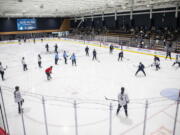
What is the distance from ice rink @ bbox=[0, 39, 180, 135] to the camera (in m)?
5.54

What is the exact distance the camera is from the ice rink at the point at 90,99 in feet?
18.2

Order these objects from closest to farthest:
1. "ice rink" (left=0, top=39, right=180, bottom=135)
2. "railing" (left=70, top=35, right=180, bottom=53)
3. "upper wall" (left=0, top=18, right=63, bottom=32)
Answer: "ice rink" (left=0, top=39, right=180, bottom=135), "railing" (left=70, top=35, right=180, bottom=53), "upper wall" (left=0, top=18, right=63, bottom=32)

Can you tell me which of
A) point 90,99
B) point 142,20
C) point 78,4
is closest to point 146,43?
point 142,20

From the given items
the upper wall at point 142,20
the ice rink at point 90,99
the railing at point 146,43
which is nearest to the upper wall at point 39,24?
the upper wall at point 142,20

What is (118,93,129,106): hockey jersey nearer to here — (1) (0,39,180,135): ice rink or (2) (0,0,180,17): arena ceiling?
(1) (0,39,180,135): ice rink

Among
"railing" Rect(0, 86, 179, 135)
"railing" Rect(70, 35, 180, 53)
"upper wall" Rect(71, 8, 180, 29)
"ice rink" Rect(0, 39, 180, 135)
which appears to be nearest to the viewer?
"railing" Rect(0, 86, 179, 135)

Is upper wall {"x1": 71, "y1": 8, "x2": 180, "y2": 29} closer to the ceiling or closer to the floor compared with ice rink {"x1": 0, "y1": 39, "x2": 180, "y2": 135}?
closer to the ceiling

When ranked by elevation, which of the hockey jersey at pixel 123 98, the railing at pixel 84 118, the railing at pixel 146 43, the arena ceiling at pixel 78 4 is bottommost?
the railing at pixel 84 118

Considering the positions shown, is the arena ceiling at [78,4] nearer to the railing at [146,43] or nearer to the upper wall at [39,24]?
the railing at [146,43]

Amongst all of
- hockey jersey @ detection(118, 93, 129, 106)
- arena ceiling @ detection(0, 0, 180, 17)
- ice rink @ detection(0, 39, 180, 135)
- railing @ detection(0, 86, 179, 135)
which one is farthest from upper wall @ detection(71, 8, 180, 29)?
hockey jersey @ detection(118, 93, 129, 106)

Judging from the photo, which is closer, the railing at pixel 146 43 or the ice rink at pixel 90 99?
the ice rink at pixel 90 99

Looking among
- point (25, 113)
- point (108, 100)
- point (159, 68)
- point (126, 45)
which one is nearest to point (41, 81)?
point (25, 113)

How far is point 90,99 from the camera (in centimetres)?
764

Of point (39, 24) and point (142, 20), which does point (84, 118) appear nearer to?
point (142, 20)
